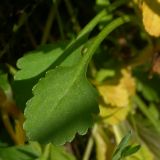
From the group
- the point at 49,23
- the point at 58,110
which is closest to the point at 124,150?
the point at 58,110

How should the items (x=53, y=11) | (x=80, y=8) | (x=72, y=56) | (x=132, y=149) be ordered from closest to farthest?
1. (x=132, y=149)
2. (x=72, y=56)
3. (x=53, y=11)
4. (x=80, y=8)

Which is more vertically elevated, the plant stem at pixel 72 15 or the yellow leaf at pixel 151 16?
the yellow leaf at pixel 151 16

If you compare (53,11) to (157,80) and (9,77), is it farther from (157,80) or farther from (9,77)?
(157,80)

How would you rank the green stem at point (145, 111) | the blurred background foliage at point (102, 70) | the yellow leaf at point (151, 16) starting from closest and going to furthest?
the yellow leaf at point (151, 16)
the blurred background foliage at point (102, 70)
the green stem at point (145, 111)

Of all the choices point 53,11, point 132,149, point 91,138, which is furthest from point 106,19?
point 132,149

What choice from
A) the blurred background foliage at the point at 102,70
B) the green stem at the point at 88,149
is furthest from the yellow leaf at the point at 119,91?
the green stem at the point at 88,149

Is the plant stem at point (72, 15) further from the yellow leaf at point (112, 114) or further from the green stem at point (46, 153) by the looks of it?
the green stem at point (46, 153)
